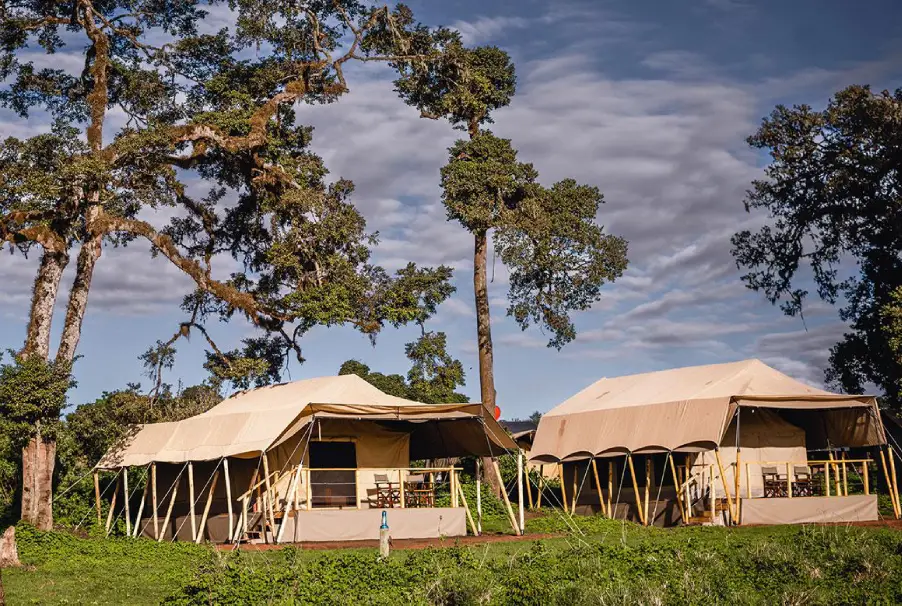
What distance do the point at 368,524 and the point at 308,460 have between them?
9.48 ft

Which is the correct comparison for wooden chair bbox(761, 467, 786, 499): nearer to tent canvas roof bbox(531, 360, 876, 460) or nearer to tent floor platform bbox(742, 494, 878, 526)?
tent floor platform bbox(742, 494, 878, 526)

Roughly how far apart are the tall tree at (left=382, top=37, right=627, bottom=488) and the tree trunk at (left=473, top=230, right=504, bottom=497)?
30 millimetres

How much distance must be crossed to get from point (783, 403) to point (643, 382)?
5.65 meters

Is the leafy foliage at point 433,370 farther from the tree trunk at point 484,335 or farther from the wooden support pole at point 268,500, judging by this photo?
the wooden support pole at point 268,500

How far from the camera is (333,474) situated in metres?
23.2

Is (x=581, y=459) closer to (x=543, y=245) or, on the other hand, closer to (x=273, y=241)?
(x=543, y=245)

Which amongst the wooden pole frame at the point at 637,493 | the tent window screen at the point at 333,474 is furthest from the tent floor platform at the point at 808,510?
the tent window screen at the point at 333,474

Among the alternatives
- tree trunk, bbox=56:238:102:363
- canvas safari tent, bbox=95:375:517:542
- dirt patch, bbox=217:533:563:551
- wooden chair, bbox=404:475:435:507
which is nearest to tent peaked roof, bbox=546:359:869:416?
canvas safari tent, bbox=95:375:517:542

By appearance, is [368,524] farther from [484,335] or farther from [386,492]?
[484,335]

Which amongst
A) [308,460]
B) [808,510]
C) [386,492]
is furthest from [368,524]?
[808,510]

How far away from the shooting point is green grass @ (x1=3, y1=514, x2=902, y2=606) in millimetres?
Result: 11250

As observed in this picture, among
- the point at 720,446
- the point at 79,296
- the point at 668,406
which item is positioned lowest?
the point at 720,446

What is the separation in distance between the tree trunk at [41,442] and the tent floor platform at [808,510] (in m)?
15.8

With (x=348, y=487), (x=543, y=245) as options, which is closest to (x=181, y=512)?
(x=348, y=487)
